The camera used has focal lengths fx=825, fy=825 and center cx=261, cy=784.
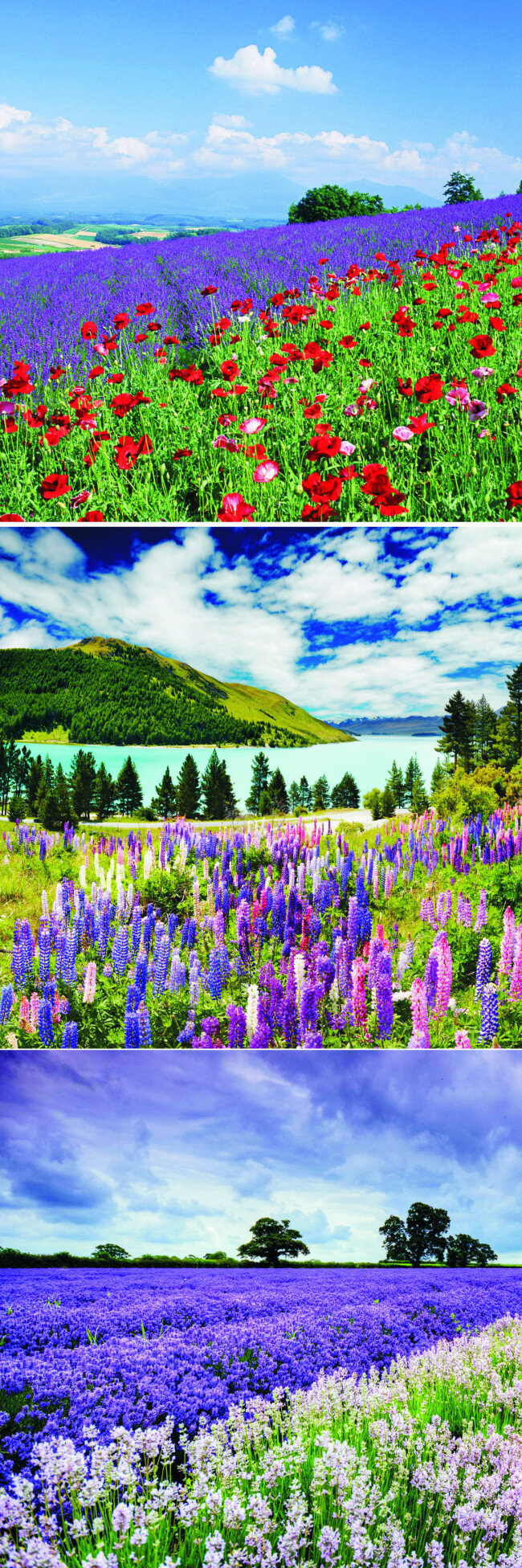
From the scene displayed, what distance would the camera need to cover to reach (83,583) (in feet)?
13.9

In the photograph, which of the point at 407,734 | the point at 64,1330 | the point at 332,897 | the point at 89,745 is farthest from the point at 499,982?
the point at 64,1330

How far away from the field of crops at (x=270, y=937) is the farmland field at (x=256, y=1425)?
54.8 inches

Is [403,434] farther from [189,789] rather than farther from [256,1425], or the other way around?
[256,1425]

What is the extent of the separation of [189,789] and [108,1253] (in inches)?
147

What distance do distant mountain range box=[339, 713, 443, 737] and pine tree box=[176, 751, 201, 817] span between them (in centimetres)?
79

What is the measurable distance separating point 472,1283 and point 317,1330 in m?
2.06

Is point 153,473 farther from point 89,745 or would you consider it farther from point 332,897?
point 332,897

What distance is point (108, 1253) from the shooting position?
230 inches

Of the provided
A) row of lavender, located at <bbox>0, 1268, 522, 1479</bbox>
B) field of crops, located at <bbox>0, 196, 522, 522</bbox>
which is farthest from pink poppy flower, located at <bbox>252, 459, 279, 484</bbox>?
row of lavender, located at <bbox>0, 1268, 522, 1479</bbox>

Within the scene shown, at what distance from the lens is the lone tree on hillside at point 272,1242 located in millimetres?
5367

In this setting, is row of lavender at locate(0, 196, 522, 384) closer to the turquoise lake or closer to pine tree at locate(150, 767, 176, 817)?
the turquoise lake

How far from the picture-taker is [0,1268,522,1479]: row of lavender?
3.23 m

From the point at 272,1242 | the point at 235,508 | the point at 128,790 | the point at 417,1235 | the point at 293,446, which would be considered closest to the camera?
the point at 235,508

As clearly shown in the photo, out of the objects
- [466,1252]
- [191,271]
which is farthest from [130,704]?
[191,271]
